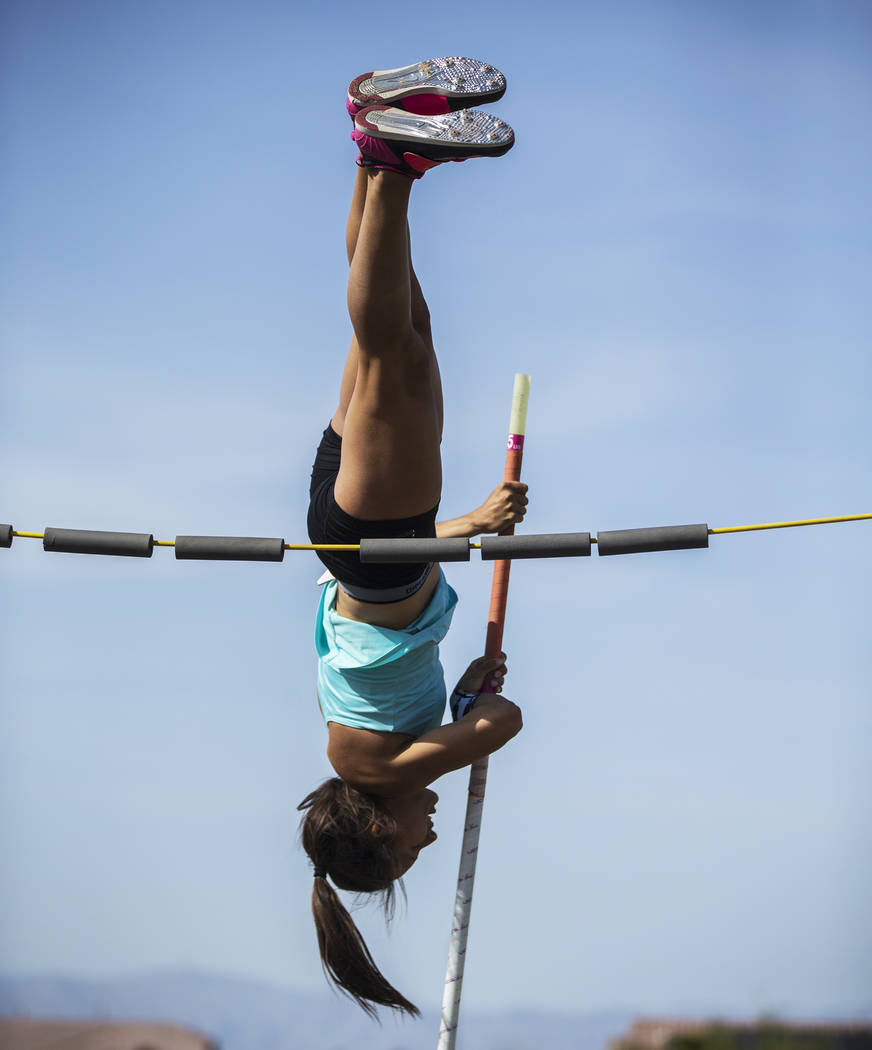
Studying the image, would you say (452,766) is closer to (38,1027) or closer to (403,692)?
(403,692)

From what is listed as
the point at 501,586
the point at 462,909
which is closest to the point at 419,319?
the point at 501,586

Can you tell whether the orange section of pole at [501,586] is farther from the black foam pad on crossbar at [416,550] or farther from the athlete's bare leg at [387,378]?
the black foam pad on crossbar at [416,550]

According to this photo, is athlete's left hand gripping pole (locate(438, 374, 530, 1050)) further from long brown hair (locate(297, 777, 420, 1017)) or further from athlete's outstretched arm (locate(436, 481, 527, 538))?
long brown hair (locate(297, 777, 420, 1017))

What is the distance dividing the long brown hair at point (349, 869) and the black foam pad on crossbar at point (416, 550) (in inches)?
44.1

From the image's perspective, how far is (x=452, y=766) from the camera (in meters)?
4.48

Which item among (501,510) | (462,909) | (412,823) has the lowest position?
(462,909)

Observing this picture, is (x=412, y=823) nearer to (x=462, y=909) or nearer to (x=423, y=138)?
(x=462, y=909)

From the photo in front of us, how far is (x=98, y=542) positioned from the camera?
3.94 meters

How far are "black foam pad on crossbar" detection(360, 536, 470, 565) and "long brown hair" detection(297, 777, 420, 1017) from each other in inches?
44.1

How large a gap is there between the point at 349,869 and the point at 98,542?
1510 mm

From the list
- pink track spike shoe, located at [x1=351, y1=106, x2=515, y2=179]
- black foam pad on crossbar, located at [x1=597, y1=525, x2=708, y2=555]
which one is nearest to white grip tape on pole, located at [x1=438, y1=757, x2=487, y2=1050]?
black foam pad on crossbar, located at [x1=597, y1=525, x2=708, y2=555]

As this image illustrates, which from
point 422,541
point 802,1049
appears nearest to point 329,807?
point 422,541

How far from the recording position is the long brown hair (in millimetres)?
4582

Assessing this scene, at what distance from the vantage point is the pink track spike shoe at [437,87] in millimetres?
3762
